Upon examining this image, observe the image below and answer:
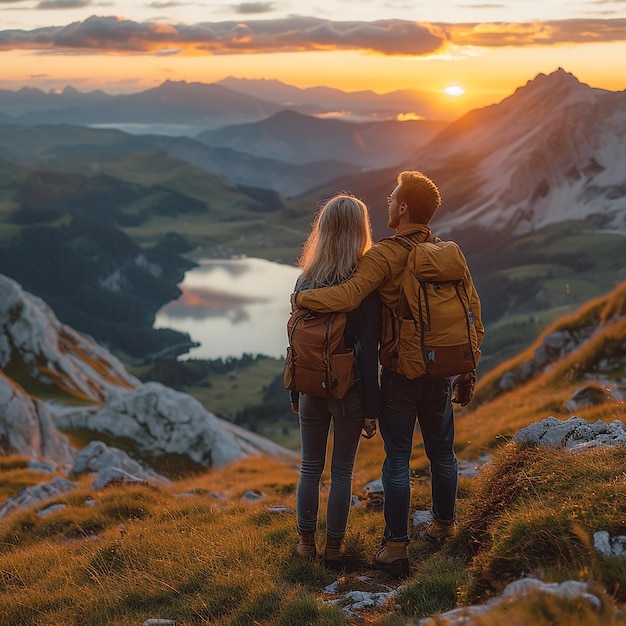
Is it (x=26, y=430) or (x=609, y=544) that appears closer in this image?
(x=609, y=544)

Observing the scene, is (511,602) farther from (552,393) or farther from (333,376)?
(552,393)

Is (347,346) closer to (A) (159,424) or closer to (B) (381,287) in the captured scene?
(B) (381,287)

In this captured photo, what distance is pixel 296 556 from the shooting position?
8.84m

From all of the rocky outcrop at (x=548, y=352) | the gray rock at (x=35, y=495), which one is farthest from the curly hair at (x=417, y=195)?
the rocky outcrop at (x=548, y=352)

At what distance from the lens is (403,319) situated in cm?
780

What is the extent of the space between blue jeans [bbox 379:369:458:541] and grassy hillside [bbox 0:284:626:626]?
542 mm

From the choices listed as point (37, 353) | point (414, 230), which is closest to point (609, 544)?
point (414, 230)

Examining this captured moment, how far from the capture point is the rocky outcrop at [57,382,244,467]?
3575 centimetres

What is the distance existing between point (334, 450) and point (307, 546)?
1466 mm

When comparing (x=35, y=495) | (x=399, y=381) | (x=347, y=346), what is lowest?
(x=35, y=495)

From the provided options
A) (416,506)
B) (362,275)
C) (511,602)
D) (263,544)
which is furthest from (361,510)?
(511,602)

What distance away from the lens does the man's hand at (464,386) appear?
8.17 metres

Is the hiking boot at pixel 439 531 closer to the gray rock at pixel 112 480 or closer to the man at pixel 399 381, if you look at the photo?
the man at pixel 399 381

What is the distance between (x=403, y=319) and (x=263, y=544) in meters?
3.93
